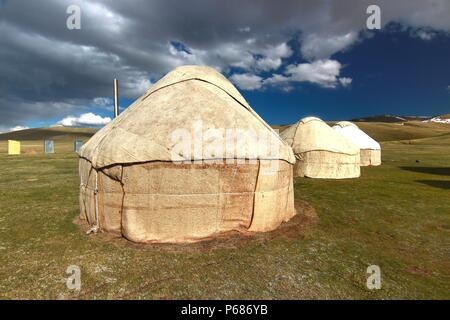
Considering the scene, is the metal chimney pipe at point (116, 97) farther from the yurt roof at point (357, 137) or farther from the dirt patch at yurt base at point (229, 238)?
the yurt roof at point (357, 137)

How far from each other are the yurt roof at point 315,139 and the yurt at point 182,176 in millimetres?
9816

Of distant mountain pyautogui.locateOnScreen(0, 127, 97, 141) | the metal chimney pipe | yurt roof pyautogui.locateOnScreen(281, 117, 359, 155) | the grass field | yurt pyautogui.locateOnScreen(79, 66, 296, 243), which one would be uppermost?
distant mountain pyautogui.locateOnScreen(0, 127, 97, 141)

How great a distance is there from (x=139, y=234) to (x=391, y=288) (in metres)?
5.19

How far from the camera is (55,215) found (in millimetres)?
9383

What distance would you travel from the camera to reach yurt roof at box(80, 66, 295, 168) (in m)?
7.03

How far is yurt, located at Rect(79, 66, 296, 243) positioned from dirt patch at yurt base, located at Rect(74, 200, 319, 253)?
0.47ft

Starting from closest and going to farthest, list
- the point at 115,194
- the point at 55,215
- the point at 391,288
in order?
the point at 391,288 < the point at 115,194 < the point at 55,215

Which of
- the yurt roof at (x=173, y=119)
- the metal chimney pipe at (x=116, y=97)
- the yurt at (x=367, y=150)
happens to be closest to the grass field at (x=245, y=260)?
the yurt roof at (x=173, y=119)

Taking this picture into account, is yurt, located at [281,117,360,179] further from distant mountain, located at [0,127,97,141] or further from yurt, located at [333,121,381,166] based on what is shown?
distant mountain, located at [0,127,97,141]

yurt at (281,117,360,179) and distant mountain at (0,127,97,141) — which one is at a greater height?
distant mountain at (0,127,97,141)

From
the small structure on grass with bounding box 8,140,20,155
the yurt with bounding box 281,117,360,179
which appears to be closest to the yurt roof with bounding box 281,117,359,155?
the yurt with bounding box 281,117,360,179

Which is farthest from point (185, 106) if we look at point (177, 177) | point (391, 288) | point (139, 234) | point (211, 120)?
point (391, 288)

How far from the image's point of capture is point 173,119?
7.64m
